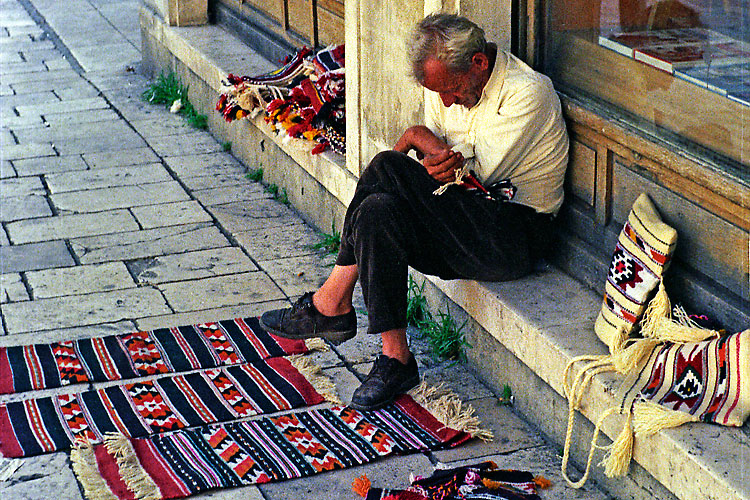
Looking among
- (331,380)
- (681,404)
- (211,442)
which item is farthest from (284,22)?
(681,404)

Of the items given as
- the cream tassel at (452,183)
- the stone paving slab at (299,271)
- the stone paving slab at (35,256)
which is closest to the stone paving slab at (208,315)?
the stone paving slab at (299,271)

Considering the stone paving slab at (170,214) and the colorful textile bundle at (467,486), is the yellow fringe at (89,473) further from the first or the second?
the stone paving slab at (170,214)

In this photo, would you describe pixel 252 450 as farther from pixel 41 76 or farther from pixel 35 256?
pixel 41 76

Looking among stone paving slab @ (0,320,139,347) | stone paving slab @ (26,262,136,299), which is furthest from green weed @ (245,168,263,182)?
stone paving slab @ (0,320,139,347)

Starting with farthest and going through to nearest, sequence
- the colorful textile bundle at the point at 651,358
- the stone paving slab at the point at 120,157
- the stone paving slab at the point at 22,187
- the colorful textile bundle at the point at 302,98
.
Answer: the stone paving slab at the point at 120,157 < the stone paving slab at the point at 22,187 < the colorful textile bundle at the point at 302,98 < the colorful textile bundle at the point at 651,358

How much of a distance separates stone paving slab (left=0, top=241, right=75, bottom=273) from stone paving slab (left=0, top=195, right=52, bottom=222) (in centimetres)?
44

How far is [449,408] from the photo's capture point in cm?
367

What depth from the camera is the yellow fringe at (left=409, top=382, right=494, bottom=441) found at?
11.6 feet

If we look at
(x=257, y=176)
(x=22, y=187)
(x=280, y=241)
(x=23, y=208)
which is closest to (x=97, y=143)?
(x=22, y=187)

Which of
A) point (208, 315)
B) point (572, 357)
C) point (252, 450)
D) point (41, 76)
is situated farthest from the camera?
point (41, 76)

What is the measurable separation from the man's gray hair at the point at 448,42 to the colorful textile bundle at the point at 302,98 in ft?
5.51

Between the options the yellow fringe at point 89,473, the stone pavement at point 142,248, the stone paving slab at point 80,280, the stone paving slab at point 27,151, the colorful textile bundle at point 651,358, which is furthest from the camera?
the stone paving slab at point 27,151

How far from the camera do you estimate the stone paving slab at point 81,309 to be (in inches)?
174

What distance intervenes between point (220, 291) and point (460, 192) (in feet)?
5.03
